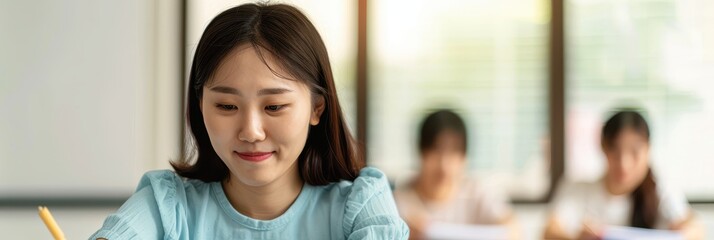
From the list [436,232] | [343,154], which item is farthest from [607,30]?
[343,154]

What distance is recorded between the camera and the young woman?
1.04 meters

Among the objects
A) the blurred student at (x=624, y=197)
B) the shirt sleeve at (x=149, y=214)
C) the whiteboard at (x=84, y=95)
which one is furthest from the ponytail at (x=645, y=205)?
the shirt sleeve at (x=149, y=214)

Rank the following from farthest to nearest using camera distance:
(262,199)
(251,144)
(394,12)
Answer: (394,12) → (262,199) → (251,144)

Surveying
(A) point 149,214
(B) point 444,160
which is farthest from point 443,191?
(A) point 149,214

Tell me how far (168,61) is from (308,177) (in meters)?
2.66

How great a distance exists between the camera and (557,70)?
12.2ft

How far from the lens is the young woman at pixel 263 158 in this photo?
1.04 meters

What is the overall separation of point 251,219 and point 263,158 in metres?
0.13

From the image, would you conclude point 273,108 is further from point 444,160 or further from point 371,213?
point 444,160

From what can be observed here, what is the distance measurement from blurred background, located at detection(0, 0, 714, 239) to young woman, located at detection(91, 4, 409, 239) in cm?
246

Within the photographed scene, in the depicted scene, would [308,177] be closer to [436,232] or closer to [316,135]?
[316,135]

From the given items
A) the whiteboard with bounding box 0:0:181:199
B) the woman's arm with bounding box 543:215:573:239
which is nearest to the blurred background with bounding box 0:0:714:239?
the whiteboard with bounding box 0:0:181:199

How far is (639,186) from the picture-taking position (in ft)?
9.62

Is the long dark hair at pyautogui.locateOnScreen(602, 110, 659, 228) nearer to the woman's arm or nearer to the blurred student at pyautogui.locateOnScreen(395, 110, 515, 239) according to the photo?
the woman's arm
